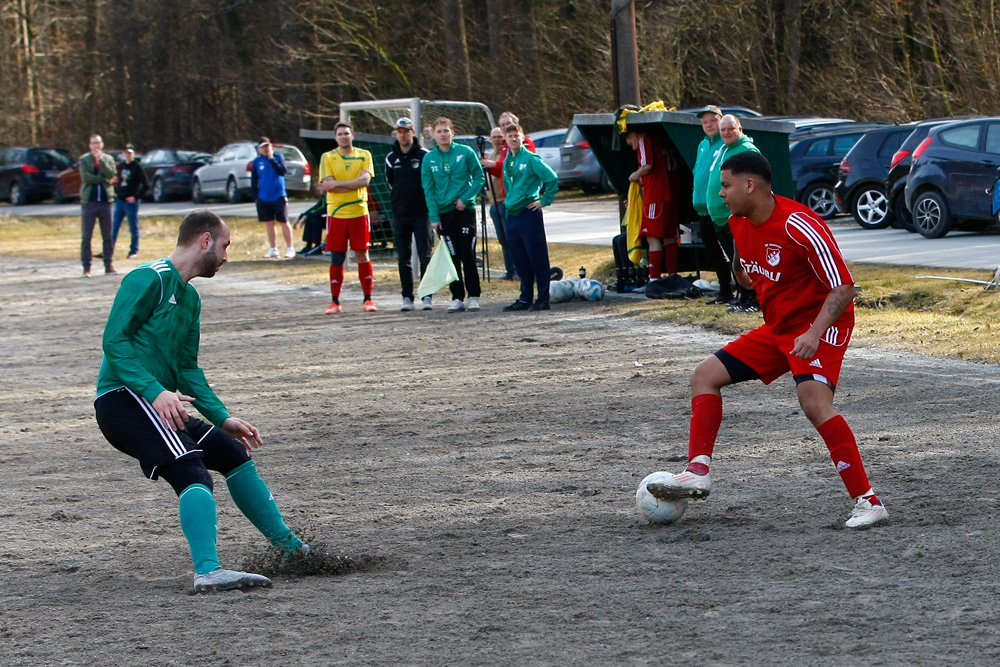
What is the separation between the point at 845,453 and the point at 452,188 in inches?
357

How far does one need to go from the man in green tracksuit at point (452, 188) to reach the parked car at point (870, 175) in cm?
841

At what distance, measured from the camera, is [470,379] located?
10.3 meters

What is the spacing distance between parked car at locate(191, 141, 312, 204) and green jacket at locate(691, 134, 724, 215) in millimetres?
24481

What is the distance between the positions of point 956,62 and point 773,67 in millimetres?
7448

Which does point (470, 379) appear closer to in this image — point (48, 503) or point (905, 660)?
point (48, 503)

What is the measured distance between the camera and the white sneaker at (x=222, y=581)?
5.12 metres

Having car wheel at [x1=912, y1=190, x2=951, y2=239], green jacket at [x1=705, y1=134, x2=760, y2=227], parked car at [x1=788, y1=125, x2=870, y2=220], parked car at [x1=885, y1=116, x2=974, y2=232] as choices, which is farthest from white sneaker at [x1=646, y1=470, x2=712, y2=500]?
parked car at [x1=788, y1=125, x2=870, y2=220]

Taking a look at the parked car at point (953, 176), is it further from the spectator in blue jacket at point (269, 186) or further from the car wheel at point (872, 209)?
the spectator in blue jacket at point (269, 186)

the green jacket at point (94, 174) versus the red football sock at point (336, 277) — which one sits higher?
the green jacket at point (94, 174)

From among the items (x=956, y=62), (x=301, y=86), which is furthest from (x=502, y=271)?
(x=301, y=86)

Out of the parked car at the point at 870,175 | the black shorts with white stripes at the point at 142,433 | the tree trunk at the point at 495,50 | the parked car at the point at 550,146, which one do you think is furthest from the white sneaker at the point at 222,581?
the tree trunk at the point at 495,50

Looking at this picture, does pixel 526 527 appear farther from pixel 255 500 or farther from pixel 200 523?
pixel 200 523

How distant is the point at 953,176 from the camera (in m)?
18.0

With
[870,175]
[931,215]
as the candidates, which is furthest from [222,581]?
[870,175]
